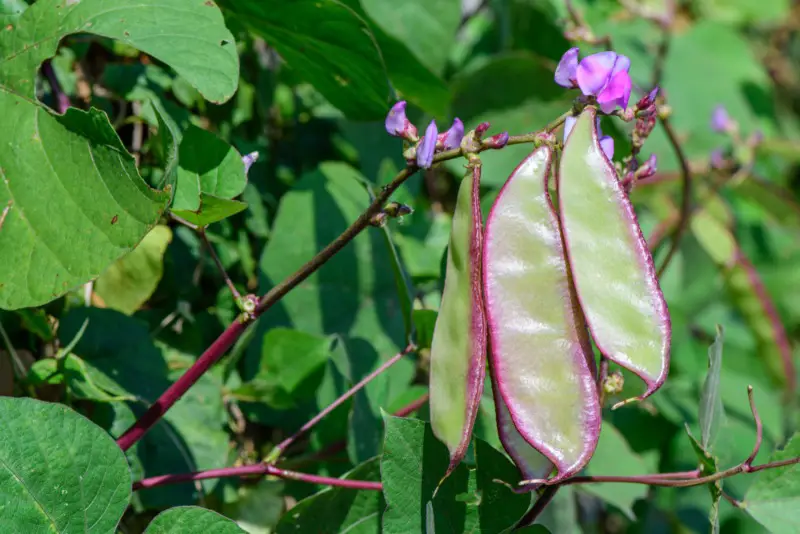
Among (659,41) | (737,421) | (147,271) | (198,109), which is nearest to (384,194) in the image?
(147,271)

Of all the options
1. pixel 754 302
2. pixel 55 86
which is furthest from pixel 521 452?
pixel 754 302

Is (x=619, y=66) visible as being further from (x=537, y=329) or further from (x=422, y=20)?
(x=422, y=20)

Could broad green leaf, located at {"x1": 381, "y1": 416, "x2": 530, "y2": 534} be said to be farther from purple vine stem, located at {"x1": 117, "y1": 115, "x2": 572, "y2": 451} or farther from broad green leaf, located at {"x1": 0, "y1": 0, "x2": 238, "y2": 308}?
broad green leaf, located at {"x1": 0, "y1": 0, "x2": 238, "y2": 308}

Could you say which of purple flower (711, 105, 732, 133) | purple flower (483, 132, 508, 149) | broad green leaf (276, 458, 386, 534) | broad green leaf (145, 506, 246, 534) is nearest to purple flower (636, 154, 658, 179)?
purple flower (483, 132, 508, 149)

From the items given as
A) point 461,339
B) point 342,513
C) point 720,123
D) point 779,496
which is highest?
point 461,339

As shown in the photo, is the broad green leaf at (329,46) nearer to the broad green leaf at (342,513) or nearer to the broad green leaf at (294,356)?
the broad green leaf at (294,356)

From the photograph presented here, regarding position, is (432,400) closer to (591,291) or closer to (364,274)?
(591,291)
